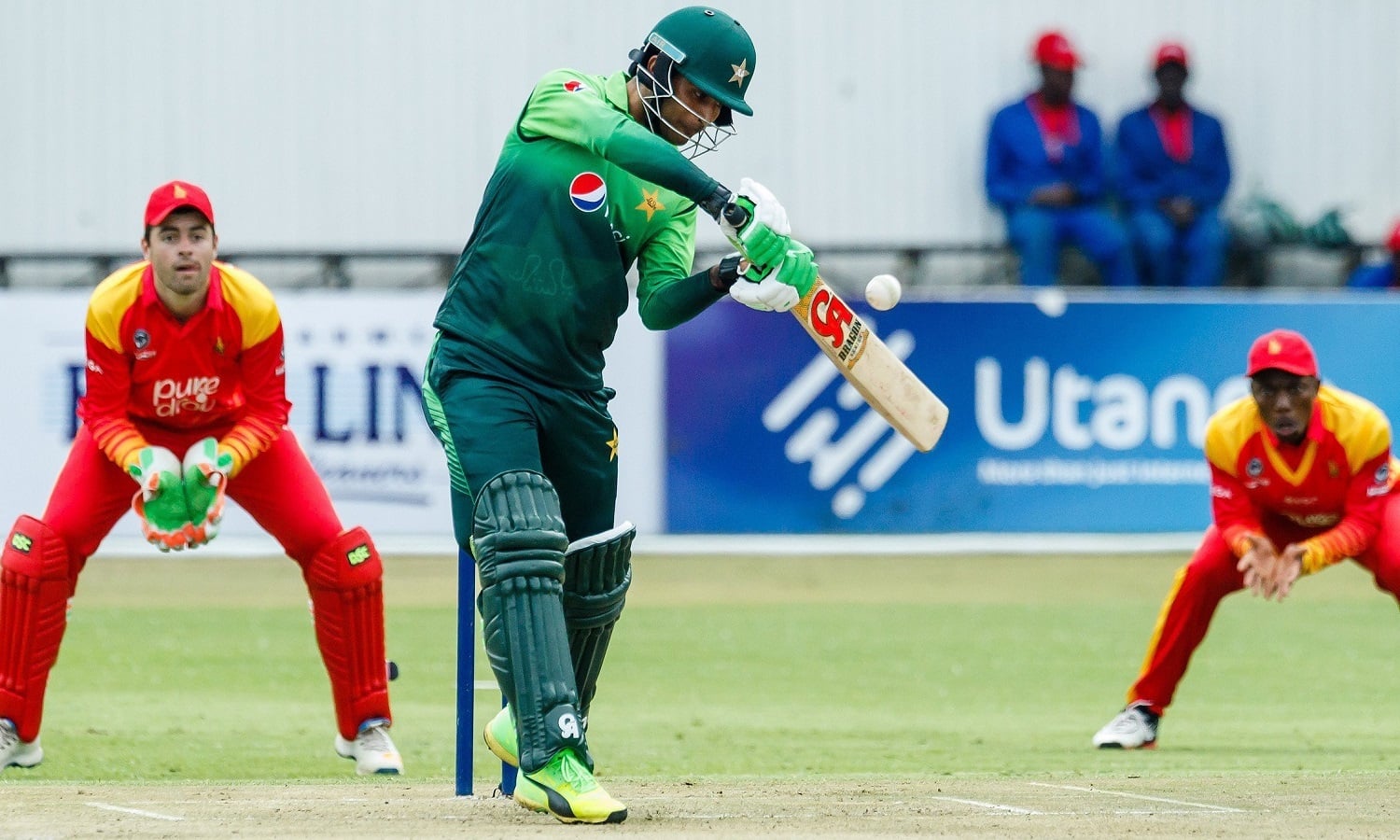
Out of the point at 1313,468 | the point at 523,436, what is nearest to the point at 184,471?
the point at 523,436

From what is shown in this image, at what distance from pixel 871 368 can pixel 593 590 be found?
2.79 ft

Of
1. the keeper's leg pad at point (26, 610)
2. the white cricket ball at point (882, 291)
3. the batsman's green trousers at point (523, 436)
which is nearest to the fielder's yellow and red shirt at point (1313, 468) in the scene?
the white cricket ball at point (882, 291)

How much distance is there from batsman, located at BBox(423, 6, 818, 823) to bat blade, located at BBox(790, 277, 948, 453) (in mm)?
214

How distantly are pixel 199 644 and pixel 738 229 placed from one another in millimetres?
5271

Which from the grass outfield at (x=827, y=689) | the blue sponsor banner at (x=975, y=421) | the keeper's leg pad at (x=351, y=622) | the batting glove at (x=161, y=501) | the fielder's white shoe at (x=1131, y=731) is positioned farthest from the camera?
the blue sponsor banner at (x=975, y=421)

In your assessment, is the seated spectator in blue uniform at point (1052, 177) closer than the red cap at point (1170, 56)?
Yes

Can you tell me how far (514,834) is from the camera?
431 cm

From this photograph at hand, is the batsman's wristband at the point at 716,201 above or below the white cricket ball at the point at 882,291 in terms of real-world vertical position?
above

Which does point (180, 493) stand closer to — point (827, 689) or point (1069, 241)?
point (827, 689)

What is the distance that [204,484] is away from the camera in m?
6.12

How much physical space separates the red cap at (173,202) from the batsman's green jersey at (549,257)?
153 cm

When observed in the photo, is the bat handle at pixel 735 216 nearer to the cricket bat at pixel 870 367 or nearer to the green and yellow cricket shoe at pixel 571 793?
the cricket bat at pixel 870 367

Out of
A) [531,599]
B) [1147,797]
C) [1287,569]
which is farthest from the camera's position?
[1287,569]

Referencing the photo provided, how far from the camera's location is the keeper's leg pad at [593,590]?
195 inches
